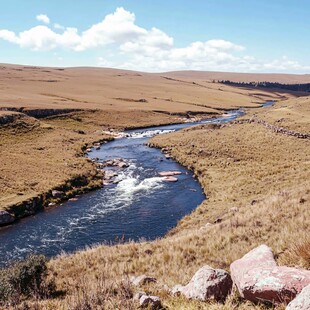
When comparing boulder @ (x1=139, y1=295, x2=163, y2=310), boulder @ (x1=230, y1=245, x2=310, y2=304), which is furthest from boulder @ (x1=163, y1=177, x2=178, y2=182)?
boulder @ (x1=139, y1=295, x2=163, y2=310)

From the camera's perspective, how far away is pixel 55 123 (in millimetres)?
79312

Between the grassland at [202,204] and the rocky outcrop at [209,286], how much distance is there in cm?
33

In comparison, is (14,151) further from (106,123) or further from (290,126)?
(290,126)

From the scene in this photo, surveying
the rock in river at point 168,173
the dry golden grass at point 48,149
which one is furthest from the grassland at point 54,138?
the rock in river at point 168,173

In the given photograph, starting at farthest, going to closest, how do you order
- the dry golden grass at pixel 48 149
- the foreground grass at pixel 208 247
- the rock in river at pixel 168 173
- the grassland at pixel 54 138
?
the rock in river at pixel 168 173 → the grassland at pixel 54 138 → the dry golden grass at pixel 48 149 → the foreground grass at pixel 208 247

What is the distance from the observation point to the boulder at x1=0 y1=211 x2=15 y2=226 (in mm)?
29105

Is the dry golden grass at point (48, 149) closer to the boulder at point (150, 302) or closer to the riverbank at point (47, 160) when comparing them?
the riverbank at point (47, 160)

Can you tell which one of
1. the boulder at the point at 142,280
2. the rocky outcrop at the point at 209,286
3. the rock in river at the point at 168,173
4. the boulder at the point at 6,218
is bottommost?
the boulder at the point at 6,218

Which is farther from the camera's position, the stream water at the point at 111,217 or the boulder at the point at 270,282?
the stream water at the point at 111,217

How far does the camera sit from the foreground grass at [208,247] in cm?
916

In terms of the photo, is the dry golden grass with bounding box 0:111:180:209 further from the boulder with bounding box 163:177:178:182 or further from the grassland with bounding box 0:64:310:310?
the boulder with bounding box 163:177:178:182

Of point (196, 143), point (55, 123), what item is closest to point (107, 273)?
point (196, 143)

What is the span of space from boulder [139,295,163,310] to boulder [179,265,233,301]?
743 millimetres

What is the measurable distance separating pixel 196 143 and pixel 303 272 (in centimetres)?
5173
